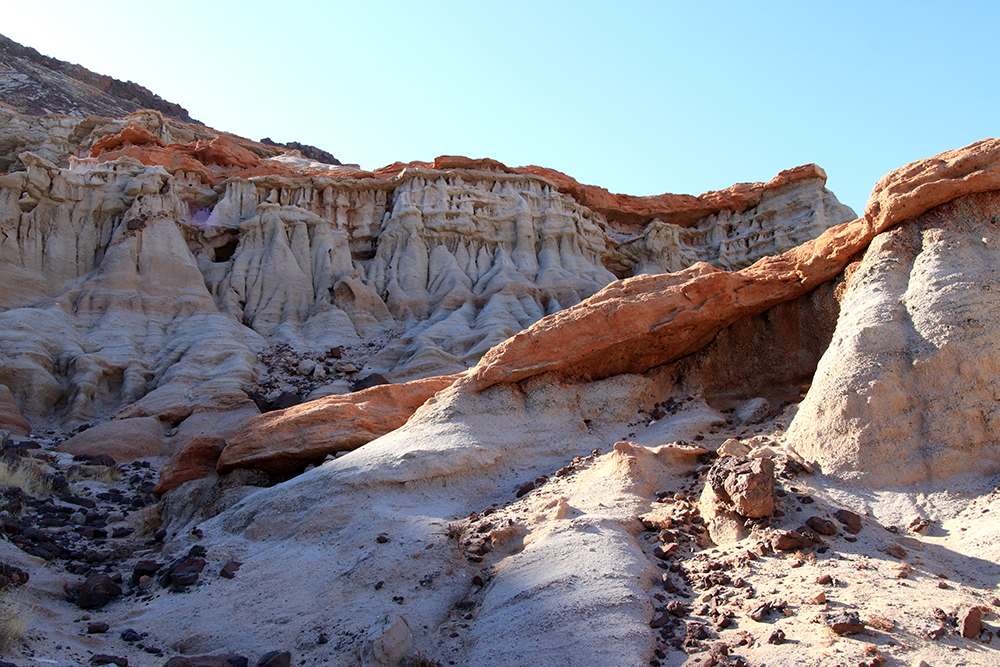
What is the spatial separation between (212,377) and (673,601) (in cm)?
1590

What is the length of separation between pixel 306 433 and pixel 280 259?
15.8 m

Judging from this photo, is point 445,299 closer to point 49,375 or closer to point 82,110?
point 49,375

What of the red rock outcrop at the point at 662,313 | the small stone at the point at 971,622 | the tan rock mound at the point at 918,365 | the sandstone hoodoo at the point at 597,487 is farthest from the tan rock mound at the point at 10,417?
the small stone at the point at 971,622

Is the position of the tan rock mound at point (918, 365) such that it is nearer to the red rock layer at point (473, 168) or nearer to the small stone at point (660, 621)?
the small stone at point (660, 621)

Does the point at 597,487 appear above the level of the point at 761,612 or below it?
above

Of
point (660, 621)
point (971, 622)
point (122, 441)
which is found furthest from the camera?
point (122, 441)

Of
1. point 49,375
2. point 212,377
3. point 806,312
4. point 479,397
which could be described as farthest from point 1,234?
point 806,312

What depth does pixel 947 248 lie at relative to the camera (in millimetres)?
7309

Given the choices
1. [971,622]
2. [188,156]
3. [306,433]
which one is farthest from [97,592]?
[188,156]

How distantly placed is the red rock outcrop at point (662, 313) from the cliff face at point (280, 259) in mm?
9846

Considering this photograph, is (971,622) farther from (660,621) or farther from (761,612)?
(660,621)

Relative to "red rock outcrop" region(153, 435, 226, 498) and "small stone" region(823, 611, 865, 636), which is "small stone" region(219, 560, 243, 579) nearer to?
"red rock outcrop" region(153, 435, 226, 498)

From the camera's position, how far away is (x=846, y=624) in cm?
436

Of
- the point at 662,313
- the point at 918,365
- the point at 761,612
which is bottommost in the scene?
the point at 761,612
